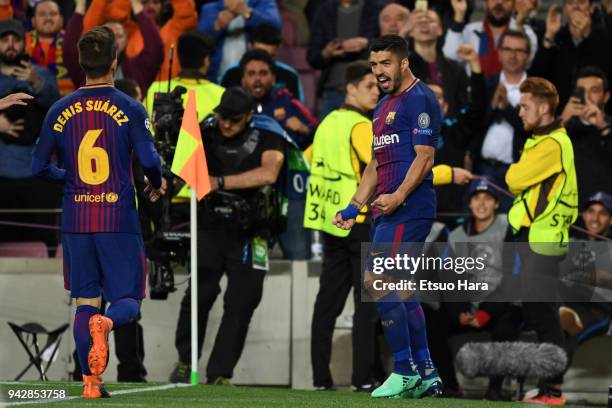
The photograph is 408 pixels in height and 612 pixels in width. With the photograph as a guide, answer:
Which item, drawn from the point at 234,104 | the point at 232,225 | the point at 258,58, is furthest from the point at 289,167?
the point at 258,58

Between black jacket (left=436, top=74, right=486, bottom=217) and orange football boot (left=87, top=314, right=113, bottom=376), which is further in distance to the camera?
black jacket (left=436, top=74, right=486, bottom=217)

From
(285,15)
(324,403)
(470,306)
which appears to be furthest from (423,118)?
(285,15)

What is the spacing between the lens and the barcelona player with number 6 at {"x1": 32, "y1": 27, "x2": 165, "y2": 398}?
27.2 ft

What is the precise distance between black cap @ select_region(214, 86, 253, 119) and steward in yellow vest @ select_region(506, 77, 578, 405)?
86.2 inches

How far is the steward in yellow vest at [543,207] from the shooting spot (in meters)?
10.3

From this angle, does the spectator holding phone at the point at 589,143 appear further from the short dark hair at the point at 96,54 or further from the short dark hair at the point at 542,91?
the short dark hair at the point at 96,54

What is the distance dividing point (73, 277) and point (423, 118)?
2380mm

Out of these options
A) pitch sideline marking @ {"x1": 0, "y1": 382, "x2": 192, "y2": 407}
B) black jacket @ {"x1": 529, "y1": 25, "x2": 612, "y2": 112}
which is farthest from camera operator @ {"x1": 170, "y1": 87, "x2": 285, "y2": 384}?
black jacket @ {"x1": 529, "y1": 25, "x2": 612, "y2": 112}

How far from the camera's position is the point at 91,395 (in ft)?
26.9

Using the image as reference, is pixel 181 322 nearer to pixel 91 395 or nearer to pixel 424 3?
pixel 91 395

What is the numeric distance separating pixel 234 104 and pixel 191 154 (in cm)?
75

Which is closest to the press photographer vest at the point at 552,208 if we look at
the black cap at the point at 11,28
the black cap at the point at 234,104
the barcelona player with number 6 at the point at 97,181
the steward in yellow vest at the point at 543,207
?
the steward in yellow vest at the point at 543,207

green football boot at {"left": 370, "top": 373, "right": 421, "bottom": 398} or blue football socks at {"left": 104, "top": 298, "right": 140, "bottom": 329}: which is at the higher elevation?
blue football socks at {"left": 104, "top": 298, "right": 140, "bottom": 329}

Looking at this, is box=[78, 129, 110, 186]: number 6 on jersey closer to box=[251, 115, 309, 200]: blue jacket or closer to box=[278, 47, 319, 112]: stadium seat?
box=[251, 115, 309, 200]: blue jacket
